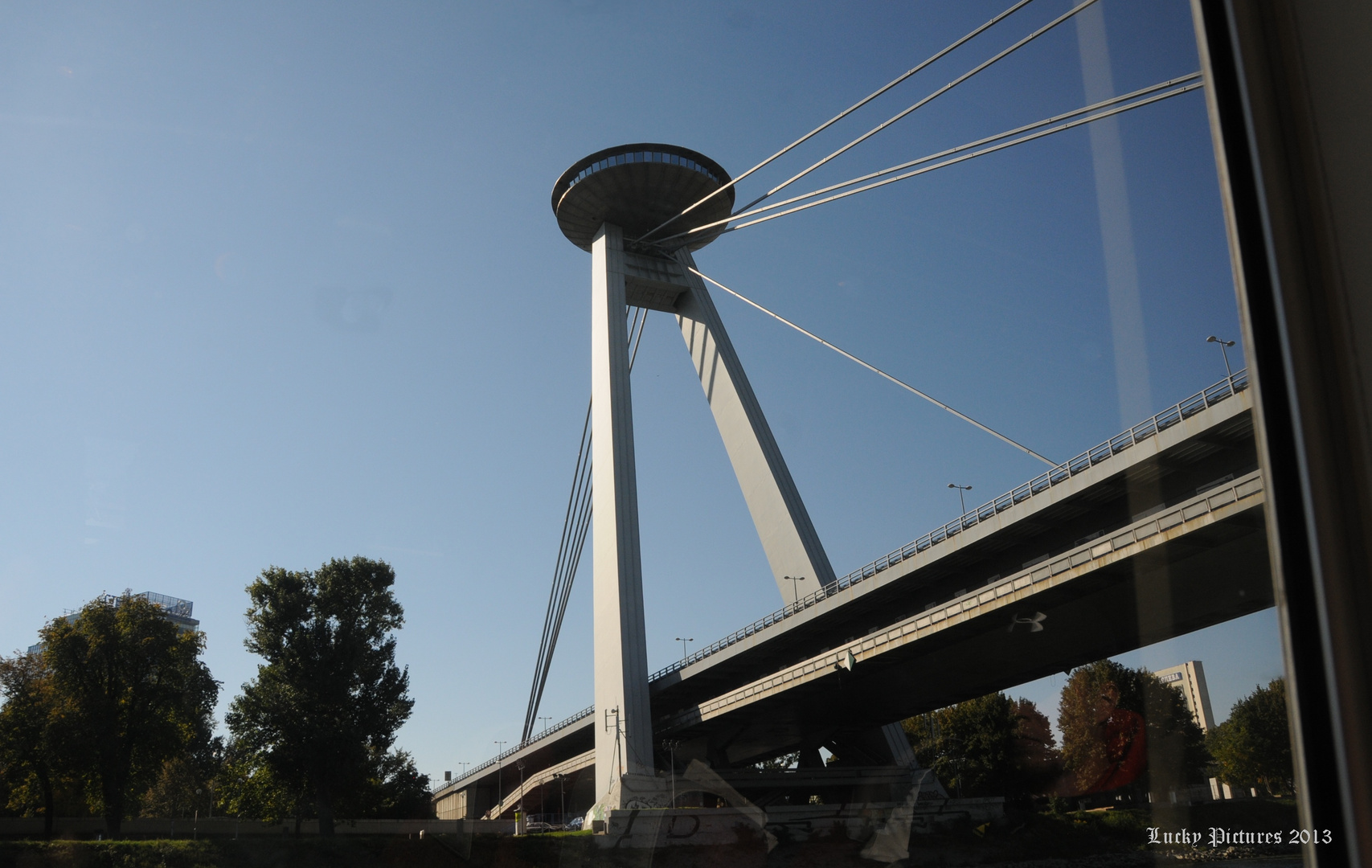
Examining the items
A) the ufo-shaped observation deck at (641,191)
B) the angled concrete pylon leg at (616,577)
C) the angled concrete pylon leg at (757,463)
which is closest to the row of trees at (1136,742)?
the angled concrete pylon leg at (757,463)

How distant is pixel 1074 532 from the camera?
21.9 meters

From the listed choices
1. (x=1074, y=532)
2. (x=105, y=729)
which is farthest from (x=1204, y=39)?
(x=105, y=729)

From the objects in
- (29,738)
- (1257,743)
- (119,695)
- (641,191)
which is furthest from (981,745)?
(1257,743)

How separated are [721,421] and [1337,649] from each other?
3579 cm

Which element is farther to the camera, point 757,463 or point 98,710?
point 757,463

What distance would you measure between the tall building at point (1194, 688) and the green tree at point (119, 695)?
101 ft

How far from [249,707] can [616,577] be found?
12.4m

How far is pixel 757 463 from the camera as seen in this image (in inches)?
1369

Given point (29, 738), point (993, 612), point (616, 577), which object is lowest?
point (29, 738)

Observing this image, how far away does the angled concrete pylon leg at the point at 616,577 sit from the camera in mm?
30125

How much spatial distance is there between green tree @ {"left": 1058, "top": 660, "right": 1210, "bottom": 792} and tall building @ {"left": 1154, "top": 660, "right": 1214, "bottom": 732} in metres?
0.09

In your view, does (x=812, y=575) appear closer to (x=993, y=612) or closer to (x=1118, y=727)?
(x=993, y=612)

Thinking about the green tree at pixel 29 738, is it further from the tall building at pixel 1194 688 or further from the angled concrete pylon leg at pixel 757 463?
the tall building at pixel 1194 688

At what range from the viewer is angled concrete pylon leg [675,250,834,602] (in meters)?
32.6
